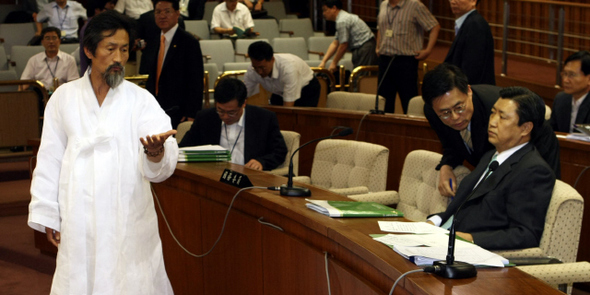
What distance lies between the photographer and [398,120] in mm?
4520

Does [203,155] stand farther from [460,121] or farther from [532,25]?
[532,25]

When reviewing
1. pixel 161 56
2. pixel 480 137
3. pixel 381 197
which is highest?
pixel 161 56

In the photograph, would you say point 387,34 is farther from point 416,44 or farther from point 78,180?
point 78,180

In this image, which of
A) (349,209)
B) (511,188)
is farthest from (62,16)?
(511,188)

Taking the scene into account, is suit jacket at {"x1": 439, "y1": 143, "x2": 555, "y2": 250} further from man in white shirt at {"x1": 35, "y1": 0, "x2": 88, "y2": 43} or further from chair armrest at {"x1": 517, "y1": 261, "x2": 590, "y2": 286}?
man in white shirt at {"x1": 35, "y1": 0, "x2": 88, "y2": 43}

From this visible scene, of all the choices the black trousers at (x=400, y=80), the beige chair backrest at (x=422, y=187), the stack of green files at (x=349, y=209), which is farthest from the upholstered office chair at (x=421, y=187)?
the black trousers at (x=400, y=80)

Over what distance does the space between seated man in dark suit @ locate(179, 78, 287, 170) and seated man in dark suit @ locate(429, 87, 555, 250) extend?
149 centimetres

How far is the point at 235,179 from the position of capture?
113 inches

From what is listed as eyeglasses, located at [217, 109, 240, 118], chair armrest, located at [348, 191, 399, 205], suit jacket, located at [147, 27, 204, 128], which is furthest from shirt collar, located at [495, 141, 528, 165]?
suit jacket, located at [147, 27, 204, 128]

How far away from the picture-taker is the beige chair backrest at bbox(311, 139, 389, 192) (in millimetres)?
3684

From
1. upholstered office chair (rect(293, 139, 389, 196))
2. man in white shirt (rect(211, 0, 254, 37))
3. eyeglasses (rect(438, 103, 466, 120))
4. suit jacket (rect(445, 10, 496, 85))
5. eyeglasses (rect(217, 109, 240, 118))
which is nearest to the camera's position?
eyeglasses (rect(438, 103, 466, 120))

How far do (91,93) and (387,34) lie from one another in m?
3.89

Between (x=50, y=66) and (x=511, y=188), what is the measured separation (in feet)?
17.7

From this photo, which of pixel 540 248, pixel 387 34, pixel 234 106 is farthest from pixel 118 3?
pixel 540 248
